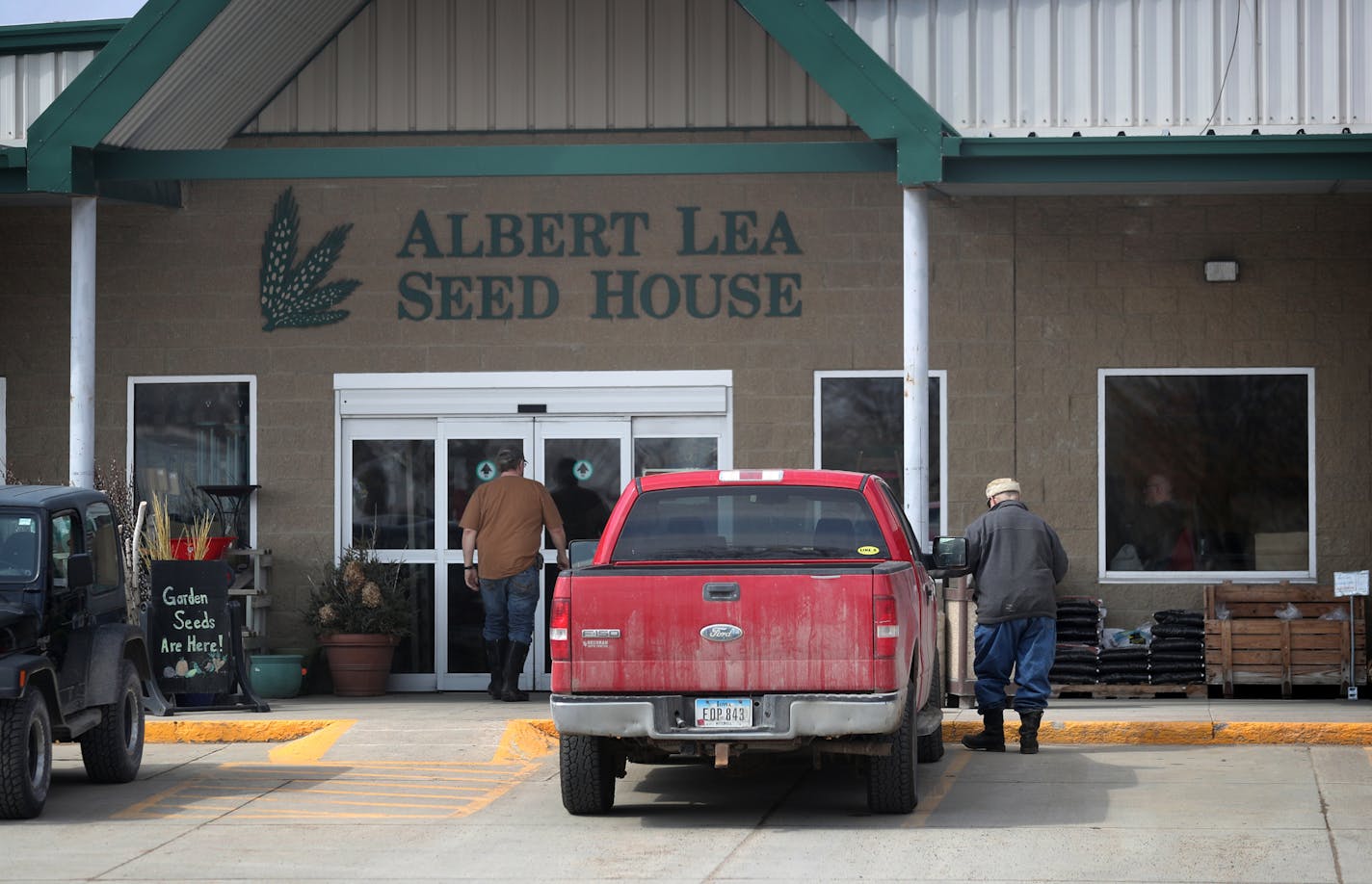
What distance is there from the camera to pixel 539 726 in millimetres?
12914

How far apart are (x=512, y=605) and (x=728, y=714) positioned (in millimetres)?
6309

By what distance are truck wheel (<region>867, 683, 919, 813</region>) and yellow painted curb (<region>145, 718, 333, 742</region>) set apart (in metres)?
5.06

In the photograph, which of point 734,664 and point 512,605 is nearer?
point 734,664

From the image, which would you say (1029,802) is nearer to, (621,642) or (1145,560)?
(621,642)

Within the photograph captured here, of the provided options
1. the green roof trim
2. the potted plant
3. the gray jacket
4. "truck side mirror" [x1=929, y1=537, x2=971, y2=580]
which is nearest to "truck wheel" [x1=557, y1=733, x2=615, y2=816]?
"truck side mirror" [x1=929, y1=537, x2=971, y2=580]

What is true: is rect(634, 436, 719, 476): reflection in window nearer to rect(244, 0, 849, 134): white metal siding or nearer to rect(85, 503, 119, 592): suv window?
rect(244, 0, 849, 134): white metal siding

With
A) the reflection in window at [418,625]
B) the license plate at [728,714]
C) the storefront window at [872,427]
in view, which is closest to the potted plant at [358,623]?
the reflection in window at [418,625]

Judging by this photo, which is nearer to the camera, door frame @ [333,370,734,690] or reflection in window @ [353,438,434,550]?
door frame @ [333,370,734,690]

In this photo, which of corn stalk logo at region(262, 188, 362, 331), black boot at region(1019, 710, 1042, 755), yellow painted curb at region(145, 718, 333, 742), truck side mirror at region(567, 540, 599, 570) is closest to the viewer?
truck side mirror at region(567, 540, 599, 570)

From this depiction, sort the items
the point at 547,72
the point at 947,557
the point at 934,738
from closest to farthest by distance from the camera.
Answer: the point at 947,557, the point at 934,738, the point at 547,72

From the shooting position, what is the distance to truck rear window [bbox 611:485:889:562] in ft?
33.2

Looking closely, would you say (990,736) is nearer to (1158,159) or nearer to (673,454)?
(1158,159)

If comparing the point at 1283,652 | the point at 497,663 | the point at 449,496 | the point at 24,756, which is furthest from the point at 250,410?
the point at 1283,652

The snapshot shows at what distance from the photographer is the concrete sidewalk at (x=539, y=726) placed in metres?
12.6
